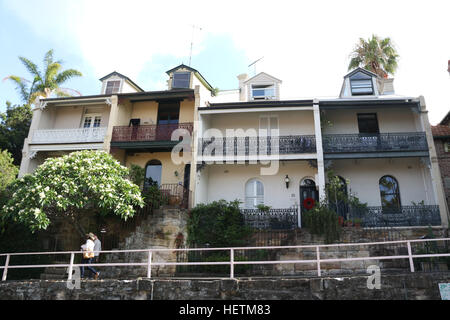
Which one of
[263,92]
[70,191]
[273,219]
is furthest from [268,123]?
[70,191]

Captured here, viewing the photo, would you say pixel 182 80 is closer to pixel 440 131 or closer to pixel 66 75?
pixel 66 75

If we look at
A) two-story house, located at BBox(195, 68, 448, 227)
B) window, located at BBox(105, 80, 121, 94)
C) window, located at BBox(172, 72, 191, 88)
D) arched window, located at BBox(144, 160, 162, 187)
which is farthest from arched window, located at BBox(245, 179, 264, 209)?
window, located at BBox(105, 80, 121, 94)

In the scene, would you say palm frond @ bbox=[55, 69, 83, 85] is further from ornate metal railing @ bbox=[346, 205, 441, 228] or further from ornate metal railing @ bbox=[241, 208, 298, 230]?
ornate metal railing @ bbox=[346, 205, 441, 228]

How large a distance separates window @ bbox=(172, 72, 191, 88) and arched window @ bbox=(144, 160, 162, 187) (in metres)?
4.97

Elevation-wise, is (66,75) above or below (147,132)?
above

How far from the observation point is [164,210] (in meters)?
14.9

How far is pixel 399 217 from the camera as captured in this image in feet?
52.5

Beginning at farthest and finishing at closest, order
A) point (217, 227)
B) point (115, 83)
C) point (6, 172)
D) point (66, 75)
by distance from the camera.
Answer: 1. point (66, 75)
2. point (115, 83)
3. point (6, 172)
4. point (217, 227)

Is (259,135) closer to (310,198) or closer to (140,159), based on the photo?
(310,198)

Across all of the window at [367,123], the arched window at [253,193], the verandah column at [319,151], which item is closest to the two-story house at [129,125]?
the arched window at [253,193]

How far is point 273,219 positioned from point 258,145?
4197 millimetres

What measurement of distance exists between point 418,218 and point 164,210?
37.1ft

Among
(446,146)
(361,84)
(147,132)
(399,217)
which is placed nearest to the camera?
(399,217)

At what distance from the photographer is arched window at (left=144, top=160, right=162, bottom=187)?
19609mm
